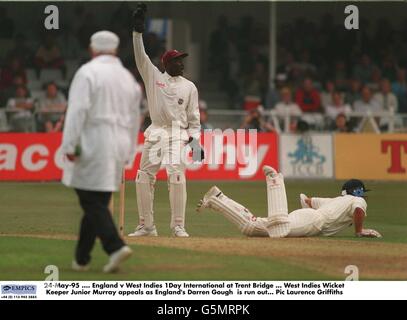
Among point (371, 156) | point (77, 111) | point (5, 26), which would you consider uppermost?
point (5, 26)

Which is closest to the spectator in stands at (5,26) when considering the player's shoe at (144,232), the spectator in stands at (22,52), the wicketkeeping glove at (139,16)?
the spectator in stands at (22,52)

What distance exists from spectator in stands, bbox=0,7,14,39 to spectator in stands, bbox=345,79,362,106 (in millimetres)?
8441

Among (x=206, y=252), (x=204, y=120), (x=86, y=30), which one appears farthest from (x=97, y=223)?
(x=86, y=30)

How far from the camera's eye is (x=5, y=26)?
30.5 meters

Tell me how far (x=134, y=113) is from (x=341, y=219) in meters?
4.45

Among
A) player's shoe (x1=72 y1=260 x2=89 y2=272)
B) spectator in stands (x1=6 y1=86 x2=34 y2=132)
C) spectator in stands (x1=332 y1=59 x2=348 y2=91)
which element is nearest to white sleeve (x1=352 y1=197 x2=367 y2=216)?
player's shoe (x1=72 y1=260 x2=89 y2=272)

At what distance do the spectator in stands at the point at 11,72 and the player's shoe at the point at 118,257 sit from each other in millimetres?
17814

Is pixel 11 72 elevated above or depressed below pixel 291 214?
above

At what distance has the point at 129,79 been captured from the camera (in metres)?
11.6

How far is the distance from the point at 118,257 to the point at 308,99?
18.7 meters

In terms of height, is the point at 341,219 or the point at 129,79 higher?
the point at 129,79

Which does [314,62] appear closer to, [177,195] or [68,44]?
[68,44]

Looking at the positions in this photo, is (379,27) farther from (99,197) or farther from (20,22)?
(99,197)

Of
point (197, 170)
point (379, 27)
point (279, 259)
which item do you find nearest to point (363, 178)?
point (197, 170)
